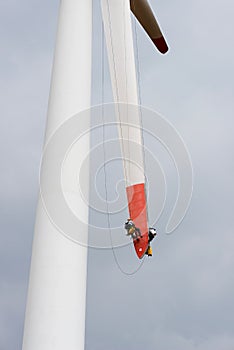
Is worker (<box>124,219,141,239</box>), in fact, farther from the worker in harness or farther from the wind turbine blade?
the wind turbine blade

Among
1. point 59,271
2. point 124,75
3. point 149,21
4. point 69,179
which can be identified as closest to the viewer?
point 59,271

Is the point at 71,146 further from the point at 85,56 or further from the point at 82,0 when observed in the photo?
the point at 82,0

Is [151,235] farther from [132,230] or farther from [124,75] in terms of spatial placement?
[124,75]

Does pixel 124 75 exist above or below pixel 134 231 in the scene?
above

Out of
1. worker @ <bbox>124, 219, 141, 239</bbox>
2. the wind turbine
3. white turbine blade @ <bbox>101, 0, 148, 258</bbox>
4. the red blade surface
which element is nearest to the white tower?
the wind turbine

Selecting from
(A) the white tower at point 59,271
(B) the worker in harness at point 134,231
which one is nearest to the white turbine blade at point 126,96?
(B) the worker in harness at point 134,231

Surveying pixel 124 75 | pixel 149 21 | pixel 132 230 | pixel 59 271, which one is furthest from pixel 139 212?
pixel 149 21

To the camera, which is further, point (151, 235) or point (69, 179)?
point (151, 235)
